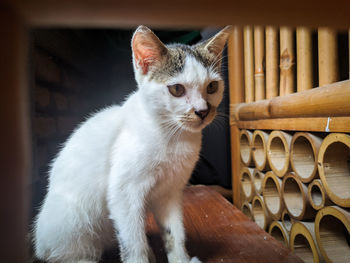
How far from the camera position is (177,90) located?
0.66 metres

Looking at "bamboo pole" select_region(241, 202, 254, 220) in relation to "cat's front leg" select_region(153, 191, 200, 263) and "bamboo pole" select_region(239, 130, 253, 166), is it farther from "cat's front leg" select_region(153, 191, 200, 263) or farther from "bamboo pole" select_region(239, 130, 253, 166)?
"cat's front leg" select_region(153, 191, 200, 263)

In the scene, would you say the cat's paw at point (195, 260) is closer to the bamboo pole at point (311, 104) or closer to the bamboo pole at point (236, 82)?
the bamboo pole at point (311, 104)

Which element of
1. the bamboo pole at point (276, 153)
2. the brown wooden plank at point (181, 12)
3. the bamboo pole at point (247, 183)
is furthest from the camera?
the bamboo pole at point (247, 183)

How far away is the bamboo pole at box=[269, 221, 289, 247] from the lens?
3.15 feet

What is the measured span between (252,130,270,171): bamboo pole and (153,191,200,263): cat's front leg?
48 cm

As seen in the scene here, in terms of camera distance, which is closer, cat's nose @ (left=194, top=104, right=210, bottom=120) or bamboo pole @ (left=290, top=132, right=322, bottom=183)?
cat's nose @ (left=194, top=104, right=210, bottom=120)

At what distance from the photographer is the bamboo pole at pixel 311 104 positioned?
0.64m

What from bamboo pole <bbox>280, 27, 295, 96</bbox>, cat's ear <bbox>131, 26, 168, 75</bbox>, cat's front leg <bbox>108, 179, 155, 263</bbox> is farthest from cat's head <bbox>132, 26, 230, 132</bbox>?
bamboo pole <bbox>280, 27, 295, 96</bbox>

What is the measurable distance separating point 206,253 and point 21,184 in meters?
0.65

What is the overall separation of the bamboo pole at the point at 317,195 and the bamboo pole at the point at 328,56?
0.32m

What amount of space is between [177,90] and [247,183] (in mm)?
853

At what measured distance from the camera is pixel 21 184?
0.87 feet

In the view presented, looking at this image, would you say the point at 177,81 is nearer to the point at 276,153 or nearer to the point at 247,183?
the point at 276,153

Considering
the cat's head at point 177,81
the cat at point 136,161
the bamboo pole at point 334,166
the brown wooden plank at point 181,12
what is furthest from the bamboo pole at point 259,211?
the brown wooden plank at point 181,12
